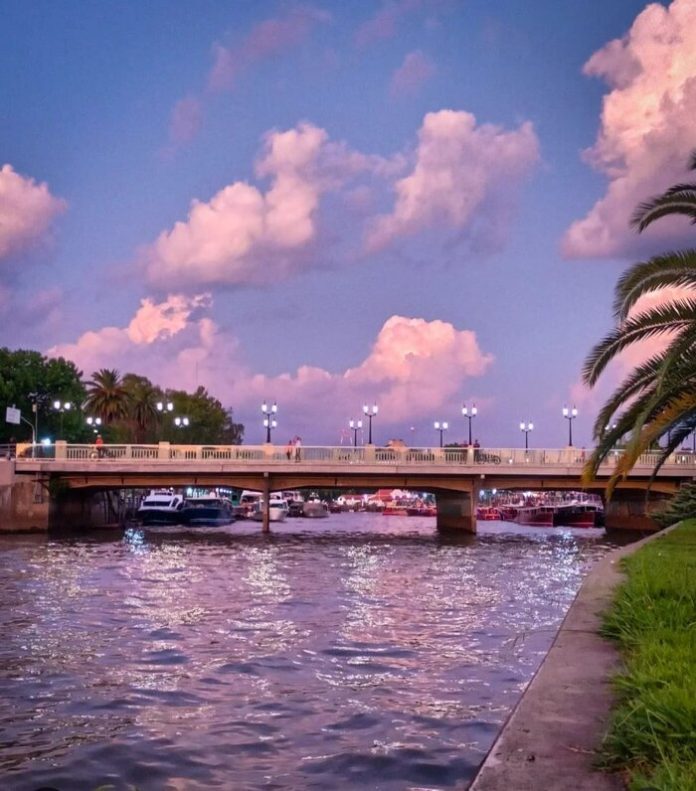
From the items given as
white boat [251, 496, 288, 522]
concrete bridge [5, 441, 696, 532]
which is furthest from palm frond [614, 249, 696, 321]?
white boat [251, 496, 288, 522]

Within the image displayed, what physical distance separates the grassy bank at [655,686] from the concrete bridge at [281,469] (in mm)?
42140

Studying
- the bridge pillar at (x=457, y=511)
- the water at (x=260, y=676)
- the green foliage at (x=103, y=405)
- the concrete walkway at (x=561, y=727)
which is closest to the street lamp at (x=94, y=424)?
the green foliage at (x=103, y=405)

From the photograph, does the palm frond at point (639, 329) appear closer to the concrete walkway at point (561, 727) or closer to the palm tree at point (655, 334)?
the palm tree at point (655, 334)

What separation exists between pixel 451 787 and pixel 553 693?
148cm

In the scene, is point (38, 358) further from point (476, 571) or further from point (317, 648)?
point (317, 648)

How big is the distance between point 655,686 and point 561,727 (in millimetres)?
702

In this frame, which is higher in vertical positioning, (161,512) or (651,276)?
(651,276)

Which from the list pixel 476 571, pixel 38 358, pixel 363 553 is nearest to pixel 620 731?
pixel 476 571

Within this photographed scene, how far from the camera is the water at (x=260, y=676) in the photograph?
854cm

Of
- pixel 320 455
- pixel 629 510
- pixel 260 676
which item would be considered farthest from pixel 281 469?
pixel 260 676

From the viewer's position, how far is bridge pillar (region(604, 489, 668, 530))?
61.0 meters

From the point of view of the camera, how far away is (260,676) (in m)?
12.2

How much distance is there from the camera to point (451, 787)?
25.8ft

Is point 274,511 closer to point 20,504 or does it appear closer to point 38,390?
point 38,390
